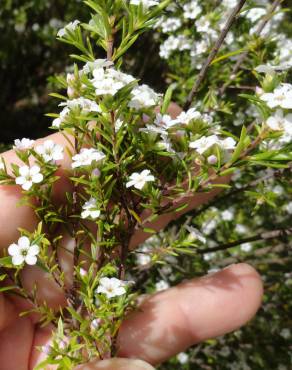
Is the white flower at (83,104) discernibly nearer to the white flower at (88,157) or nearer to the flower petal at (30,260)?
the white flower at (88,157)

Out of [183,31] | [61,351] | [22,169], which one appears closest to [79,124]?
[22,169]

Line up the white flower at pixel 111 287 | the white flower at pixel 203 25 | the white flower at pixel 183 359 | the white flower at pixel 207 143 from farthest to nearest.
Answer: the white flower at pixel 183 359 → the white flower at pixel 203 25 → the white flower at pixel 111 287 → the white flower at pixel 207 143

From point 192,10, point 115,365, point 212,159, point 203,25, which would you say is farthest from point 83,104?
point 192,10

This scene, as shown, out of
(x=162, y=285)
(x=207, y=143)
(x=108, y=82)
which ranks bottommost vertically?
(x=162, y=285)

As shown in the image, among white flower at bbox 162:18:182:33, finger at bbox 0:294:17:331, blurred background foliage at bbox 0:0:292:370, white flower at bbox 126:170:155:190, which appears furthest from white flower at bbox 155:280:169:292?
white flower at bbox 126:170:155:190

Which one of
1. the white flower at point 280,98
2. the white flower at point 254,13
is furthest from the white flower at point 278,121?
the white flower at point 254,13

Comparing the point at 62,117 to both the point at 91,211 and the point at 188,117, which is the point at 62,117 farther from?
the point at 188,117

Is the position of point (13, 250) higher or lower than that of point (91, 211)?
lower

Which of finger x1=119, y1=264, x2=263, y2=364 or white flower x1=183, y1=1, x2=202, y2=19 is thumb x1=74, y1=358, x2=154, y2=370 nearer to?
finger x1=119, y1=264, x2=263, y2=364
